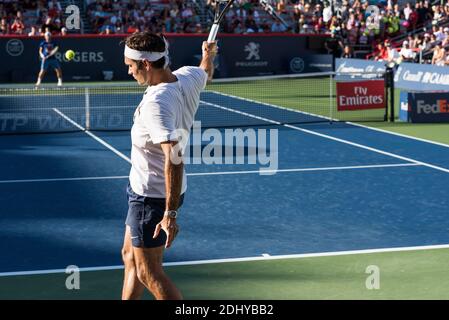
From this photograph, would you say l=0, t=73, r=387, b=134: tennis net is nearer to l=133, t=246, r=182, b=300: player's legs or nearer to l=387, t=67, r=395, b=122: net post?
l=387, t=67, r=395, b=122: net post

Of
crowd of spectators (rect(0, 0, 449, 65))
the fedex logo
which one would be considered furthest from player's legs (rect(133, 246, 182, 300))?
crowd of spectators (rect(0, 0, 449, 65))

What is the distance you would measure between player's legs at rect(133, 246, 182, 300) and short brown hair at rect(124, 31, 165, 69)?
131 cm

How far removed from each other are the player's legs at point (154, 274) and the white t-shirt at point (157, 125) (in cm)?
40

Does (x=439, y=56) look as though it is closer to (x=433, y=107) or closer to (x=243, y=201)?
(x=433, y=107)

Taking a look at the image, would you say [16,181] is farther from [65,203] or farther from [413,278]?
[413,278]

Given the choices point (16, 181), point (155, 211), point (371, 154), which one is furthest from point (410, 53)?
point (155, 211)

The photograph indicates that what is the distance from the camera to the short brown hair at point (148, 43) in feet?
20.1

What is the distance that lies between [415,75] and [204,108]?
8.72 meters

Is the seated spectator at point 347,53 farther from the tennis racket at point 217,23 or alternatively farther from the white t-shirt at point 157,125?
the white t-shirt at point 157,125

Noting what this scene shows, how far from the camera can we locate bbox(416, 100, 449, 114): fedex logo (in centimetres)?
2195

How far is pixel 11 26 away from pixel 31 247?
90.5ft

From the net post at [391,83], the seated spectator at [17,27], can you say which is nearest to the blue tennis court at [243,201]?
the net post at [391,83]

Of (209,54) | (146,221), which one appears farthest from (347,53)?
(146,221)

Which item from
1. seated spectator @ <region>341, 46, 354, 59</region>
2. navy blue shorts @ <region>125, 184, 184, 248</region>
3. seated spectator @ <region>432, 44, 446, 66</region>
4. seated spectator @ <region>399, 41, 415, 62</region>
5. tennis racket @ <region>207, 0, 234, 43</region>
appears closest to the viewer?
navy blue shorts @ <region>125, 184, 184, 248</region>
